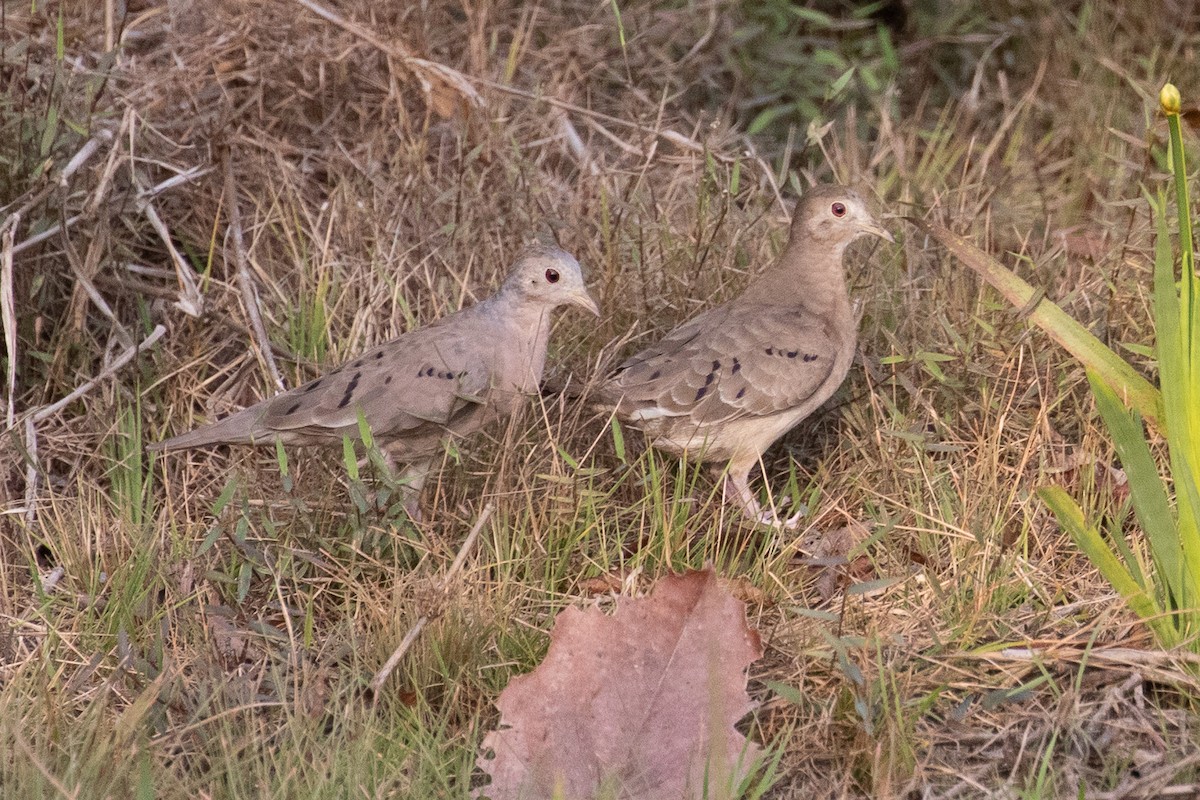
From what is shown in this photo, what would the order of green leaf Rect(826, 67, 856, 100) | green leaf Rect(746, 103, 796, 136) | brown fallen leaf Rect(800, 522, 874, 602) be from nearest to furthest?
brown fallen leaf Rect(800, 522, 874, 602)
green leaf Rect(826, 67, 856, 100)
green leaf Rect(746, 103, 796, 136)

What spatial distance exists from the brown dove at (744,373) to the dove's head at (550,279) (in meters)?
0.25

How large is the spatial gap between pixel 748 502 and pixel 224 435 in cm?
149

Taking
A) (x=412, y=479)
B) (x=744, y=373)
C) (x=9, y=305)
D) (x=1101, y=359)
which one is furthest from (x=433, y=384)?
(x=1101, y=359)

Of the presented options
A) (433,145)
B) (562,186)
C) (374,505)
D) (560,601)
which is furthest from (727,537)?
(433,145)

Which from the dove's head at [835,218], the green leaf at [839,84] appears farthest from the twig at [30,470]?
the green leaf at [839,84]

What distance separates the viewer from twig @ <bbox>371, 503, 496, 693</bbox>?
330cm

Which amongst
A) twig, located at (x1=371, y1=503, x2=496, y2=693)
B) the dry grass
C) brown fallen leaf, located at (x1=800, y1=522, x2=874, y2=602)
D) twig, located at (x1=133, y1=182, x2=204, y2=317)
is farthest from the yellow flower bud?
twig, located at (x1=133, y1=182, x2=204, y2=317)

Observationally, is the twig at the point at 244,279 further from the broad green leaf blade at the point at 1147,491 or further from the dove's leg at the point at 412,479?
the broad green leaf blade at the point at 1147,491

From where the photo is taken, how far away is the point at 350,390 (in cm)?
430

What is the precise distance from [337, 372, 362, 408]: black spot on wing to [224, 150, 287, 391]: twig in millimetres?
342

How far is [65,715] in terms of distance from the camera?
3.30 metres

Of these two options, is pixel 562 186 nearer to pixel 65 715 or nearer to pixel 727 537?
pixel 727 537

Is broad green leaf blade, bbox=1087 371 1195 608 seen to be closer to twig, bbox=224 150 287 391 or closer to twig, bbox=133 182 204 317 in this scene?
twig, bbox=224 150 287 391

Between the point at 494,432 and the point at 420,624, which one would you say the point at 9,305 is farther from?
the point at 420,624
